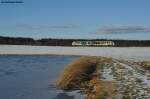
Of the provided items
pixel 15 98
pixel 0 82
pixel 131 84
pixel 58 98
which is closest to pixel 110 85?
pixel 131 84

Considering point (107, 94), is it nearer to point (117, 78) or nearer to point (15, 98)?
point (15, 98)

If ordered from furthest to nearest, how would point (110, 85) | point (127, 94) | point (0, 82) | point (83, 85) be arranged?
point (0, 82)
point (83, 85)
point (110, 85)
point (127, 94)

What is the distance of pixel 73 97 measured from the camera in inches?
838

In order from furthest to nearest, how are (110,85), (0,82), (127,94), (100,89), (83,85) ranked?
1. (0,82)
2. (83,85)
3. (110,85)
4. (100,89)
5. (127,94)

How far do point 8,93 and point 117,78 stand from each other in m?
6.85

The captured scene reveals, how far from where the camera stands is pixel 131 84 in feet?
76.2

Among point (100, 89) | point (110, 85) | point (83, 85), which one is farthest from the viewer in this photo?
point (83, 85)

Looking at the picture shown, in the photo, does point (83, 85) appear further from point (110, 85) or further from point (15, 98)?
point (15, 98)

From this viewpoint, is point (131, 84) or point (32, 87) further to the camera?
point (32, 87)

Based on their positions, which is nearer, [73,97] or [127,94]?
[127,94]

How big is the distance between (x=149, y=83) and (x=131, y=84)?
1080mm

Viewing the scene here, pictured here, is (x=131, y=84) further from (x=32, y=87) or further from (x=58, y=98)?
(x=32, y=87)

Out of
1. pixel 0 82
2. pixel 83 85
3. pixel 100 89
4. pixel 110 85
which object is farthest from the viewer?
pixel 0 82

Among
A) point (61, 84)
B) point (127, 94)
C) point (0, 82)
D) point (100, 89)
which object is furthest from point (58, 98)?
point (0, 82)
